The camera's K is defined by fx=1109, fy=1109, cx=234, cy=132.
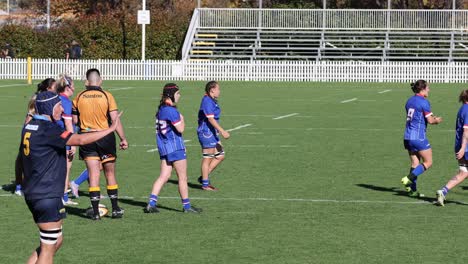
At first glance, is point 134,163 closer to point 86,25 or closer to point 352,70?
point 352,70

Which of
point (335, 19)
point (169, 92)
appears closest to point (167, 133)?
point (169, 92)

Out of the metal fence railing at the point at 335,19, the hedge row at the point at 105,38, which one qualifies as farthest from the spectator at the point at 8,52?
the metal fence railing at the point at 335,19

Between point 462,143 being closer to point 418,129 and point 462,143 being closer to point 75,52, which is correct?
point 418,129

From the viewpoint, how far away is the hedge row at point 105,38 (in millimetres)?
59906

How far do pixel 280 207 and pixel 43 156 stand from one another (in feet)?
19.2

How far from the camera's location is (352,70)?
166 ft

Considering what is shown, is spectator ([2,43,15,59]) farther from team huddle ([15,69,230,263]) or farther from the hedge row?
team huddle ([15,69,230,263])

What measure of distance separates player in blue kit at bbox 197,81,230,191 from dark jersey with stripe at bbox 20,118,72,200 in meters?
6.76

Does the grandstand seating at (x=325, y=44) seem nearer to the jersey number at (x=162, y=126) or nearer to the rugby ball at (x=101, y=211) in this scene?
the jersey number at (x=162, y=126)

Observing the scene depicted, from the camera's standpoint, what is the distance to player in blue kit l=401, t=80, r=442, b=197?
1500 cm

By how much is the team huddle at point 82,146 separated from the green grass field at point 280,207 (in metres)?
0.43

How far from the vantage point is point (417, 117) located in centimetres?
1509

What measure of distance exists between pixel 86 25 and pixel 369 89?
21971mm

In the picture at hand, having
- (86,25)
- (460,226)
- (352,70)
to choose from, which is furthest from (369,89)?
(460,226)
